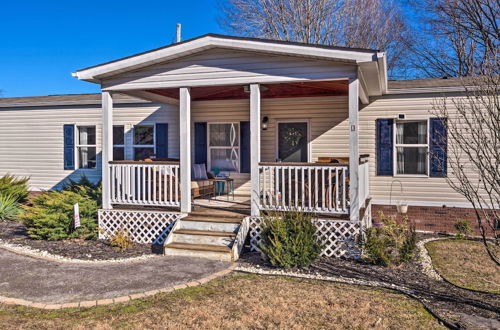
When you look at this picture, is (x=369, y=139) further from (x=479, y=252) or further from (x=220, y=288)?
(x=220, y=288)

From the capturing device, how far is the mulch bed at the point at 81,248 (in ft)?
22.5

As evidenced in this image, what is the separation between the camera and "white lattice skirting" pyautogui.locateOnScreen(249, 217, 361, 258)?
659 cm

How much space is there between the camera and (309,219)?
6.20 m

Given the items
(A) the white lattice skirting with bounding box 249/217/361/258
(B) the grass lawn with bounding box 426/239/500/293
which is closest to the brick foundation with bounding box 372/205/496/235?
(B) the grass lawn with bounding box 426/239/500/293

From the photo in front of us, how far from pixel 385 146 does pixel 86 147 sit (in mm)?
8443

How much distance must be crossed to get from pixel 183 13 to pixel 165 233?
1895cm

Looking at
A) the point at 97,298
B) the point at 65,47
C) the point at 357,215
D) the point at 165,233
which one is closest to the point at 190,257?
the point at 165,233

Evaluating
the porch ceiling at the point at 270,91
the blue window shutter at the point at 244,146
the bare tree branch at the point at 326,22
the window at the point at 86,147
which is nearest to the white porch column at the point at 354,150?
the porch ceiling at the point at 270,91

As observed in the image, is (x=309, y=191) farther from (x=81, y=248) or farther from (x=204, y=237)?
(x=81, y=248)

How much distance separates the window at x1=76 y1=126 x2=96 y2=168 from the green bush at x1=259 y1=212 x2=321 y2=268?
7.71 m

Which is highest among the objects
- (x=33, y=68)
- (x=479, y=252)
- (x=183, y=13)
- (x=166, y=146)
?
(x=183, y=13)

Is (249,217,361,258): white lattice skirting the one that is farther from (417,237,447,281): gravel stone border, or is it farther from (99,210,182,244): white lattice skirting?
(99,210,182,244): white lattice skirting

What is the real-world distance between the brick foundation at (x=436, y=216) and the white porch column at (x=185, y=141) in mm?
4893

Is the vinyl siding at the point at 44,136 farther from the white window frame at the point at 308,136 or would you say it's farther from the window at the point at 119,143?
the white window frame at the point at 308,136
